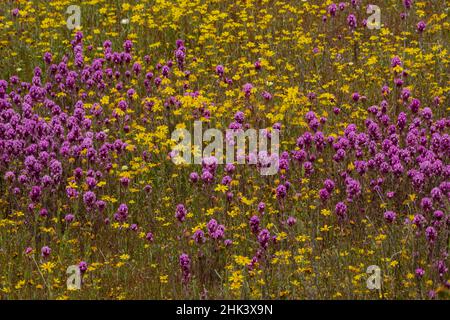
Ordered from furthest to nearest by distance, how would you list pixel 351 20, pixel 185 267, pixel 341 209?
pixel 351 20 → pixel 341 209 → pixel 185 267

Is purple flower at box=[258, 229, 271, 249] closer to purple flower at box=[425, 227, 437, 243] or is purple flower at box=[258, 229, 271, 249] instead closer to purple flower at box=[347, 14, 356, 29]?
purple flower at box=[425, 227, 437, 243]

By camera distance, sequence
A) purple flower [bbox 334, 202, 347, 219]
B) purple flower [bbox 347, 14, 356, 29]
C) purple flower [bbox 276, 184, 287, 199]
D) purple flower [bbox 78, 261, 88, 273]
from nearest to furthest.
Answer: purple flower [bbox 78, 261, 88, 273] < purple flower [bbox 334, 202, 347, 219] < purple flower [bbox 276, 184, 287, 199] < purple flower [bbox 347, 14, 356, 29]

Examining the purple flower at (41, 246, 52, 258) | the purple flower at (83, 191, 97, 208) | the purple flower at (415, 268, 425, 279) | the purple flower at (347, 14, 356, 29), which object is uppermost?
the purple flower at (347, 14, 356, 29)

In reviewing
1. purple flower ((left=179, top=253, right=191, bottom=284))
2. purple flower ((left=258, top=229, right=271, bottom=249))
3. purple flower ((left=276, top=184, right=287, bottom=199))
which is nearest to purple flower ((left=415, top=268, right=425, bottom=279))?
purple flower ((left=258, top=229, right=271, bottom=249))

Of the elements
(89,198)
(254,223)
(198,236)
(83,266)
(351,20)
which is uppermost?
(351,20)

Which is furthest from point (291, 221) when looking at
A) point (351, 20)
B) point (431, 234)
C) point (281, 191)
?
point (351, 20)

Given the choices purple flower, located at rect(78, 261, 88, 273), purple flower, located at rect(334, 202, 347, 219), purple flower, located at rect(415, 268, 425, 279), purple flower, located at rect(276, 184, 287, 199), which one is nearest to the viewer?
purple flower, located at rect(415, 268, 425, 279)

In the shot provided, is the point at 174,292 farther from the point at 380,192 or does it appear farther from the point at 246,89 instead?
the point at 246,89

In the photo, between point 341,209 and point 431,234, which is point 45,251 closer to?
point 341,209

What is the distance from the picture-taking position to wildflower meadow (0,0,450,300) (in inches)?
247

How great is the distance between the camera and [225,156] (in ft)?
26.5

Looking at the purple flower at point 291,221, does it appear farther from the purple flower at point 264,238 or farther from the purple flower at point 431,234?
the purple flower at point 431,234
